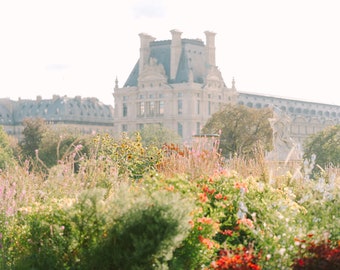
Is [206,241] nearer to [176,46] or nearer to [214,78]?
[176,46]

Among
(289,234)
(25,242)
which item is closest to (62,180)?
(25,242)

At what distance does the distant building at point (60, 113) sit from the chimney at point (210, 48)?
24.2m

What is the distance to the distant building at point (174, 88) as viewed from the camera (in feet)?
385

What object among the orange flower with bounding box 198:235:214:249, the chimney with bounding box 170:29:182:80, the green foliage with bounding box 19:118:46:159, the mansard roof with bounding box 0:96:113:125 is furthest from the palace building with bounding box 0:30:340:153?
the orange flower with bounding box 198:235:214:249

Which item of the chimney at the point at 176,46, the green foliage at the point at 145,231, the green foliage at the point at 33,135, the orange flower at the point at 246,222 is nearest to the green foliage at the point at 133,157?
the orange flower at the point at 246,222

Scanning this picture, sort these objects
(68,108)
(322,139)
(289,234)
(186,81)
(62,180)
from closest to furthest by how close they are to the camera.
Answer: (289,234) < (62,180) < (322,139) < (186,81) < (68,108)

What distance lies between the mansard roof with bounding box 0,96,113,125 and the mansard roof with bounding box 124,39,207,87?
22114 millimetres

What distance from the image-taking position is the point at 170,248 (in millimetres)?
9750

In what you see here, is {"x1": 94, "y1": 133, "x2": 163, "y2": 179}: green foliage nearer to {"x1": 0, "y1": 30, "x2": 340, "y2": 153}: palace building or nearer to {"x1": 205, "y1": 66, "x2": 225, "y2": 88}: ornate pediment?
{"x1": 0, "y1": 30, "x2": 340, "y2": 153}: palace building

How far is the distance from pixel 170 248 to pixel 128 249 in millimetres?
519

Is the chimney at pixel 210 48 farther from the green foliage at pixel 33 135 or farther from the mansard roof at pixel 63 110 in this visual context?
the green foliage at pixel 33 135

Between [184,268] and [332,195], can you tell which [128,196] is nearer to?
[184,268]

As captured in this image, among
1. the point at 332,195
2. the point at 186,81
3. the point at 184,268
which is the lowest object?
the point at 184,268

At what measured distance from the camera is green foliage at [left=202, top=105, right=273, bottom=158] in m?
59.9
